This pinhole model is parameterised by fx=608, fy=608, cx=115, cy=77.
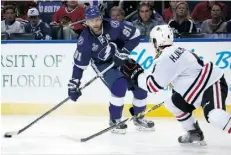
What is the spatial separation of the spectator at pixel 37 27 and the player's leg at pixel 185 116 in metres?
2.30

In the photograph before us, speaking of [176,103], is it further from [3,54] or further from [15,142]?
[3,54]

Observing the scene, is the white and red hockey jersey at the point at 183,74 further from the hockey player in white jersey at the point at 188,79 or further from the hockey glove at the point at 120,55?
the hockey glove at the point at 120,55

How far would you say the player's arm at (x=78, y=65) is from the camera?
445 cm

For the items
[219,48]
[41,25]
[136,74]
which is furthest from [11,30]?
[136,74]

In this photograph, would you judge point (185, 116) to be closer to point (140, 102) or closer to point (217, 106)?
point (217, 106)

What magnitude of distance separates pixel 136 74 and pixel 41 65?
2103 mm

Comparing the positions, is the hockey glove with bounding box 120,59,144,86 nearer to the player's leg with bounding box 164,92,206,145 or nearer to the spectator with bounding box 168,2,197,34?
the player's leg with bounding box 164,92,206,145

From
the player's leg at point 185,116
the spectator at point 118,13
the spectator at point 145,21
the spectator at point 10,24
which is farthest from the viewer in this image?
the spectator at point 10,24

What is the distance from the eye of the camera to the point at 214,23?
5699 millimetres

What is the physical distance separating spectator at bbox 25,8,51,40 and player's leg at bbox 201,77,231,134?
2.54m

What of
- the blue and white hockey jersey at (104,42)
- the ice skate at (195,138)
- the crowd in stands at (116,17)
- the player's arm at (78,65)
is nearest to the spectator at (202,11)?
the crowd in stands at (116,17)

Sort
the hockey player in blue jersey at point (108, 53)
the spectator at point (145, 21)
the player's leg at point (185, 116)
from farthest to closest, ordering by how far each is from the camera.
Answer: the spectator at point (145, 21) < the hockey player in blue jersey at point (108, 53) < the player's leg at point (185, 116)

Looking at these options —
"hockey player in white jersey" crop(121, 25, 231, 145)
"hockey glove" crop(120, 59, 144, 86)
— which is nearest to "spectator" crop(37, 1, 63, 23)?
"hockey glove" crop(120, 59, 144, 86)

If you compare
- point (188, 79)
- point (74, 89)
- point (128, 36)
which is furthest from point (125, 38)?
point (188, 79)
